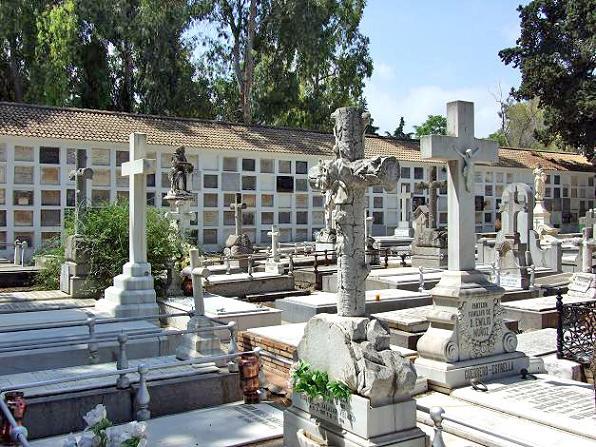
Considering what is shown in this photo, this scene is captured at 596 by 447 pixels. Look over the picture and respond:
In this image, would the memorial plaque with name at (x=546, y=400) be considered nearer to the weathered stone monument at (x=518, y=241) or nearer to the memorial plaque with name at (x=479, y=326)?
the memorial plaque with name at (x=479, y=326)

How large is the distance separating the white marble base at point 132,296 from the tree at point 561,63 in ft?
88.1

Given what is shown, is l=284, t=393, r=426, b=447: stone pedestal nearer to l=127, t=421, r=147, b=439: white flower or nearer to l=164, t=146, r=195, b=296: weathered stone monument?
l=127, t=421, r=147, b=439: white flower

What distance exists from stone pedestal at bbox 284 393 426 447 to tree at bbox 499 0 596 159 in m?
29.5

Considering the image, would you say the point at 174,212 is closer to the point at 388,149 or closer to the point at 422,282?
the point at 422,282

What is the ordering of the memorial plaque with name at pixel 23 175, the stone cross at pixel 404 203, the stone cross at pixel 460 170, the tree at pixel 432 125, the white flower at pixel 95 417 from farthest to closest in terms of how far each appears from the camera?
the tree at pixel 432 125 < the stone cross at pixel 404 203 < the memorial plaque with name at pixel 23 175 < the stone cross at pixel 460 170 < the white flower at pixel 95 417

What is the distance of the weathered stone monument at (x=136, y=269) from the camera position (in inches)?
408

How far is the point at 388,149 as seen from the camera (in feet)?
101

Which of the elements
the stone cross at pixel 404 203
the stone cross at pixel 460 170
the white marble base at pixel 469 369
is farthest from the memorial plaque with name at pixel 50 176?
the white marble base at pixel 469 369

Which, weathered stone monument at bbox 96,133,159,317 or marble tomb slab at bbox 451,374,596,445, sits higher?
weathered stone monument at bbox 96,133,159,317

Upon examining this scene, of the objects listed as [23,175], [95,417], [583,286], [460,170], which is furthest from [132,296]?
[23,175]

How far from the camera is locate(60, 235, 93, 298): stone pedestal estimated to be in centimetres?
1248

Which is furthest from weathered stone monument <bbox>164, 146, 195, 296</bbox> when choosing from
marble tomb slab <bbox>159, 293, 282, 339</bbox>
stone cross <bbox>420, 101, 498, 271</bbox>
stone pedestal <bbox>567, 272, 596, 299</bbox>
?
stone pedestal <bbox>567, 272, 596, 299</bbox>

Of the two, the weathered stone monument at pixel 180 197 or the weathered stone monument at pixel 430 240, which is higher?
the weathered stone monument at pixel 180 197

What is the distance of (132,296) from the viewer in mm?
10391
